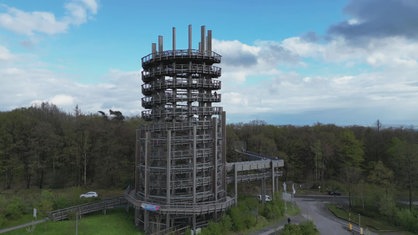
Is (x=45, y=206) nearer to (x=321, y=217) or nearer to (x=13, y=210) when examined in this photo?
(x=13, y=210)

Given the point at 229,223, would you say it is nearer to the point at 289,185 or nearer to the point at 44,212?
the point at 44,212

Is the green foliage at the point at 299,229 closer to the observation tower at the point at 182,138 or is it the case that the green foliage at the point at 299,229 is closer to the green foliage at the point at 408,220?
the observation tower at the point at 182,138

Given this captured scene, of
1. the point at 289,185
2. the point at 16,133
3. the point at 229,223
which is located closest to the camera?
the point at 229,223

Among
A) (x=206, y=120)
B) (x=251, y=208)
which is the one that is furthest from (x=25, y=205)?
(x=251, y=208)

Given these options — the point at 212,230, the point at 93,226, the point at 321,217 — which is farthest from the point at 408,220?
the point at 93,226

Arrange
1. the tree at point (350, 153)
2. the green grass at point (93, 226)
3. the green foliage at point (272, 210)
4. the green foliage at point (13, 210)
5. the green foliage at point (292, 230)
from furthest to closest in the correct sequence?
the tree at point (350, 153), the green foliage at point (272, 210), the green foliage at point (13, 210), the green grass at point (93, 226), the green foliage at point (292, 230)

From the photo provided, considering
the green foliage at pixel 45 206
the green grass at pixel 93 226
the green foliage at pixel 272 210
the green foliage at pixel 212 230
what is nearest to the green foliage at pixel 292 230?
the green foliage at pixel 212 230
